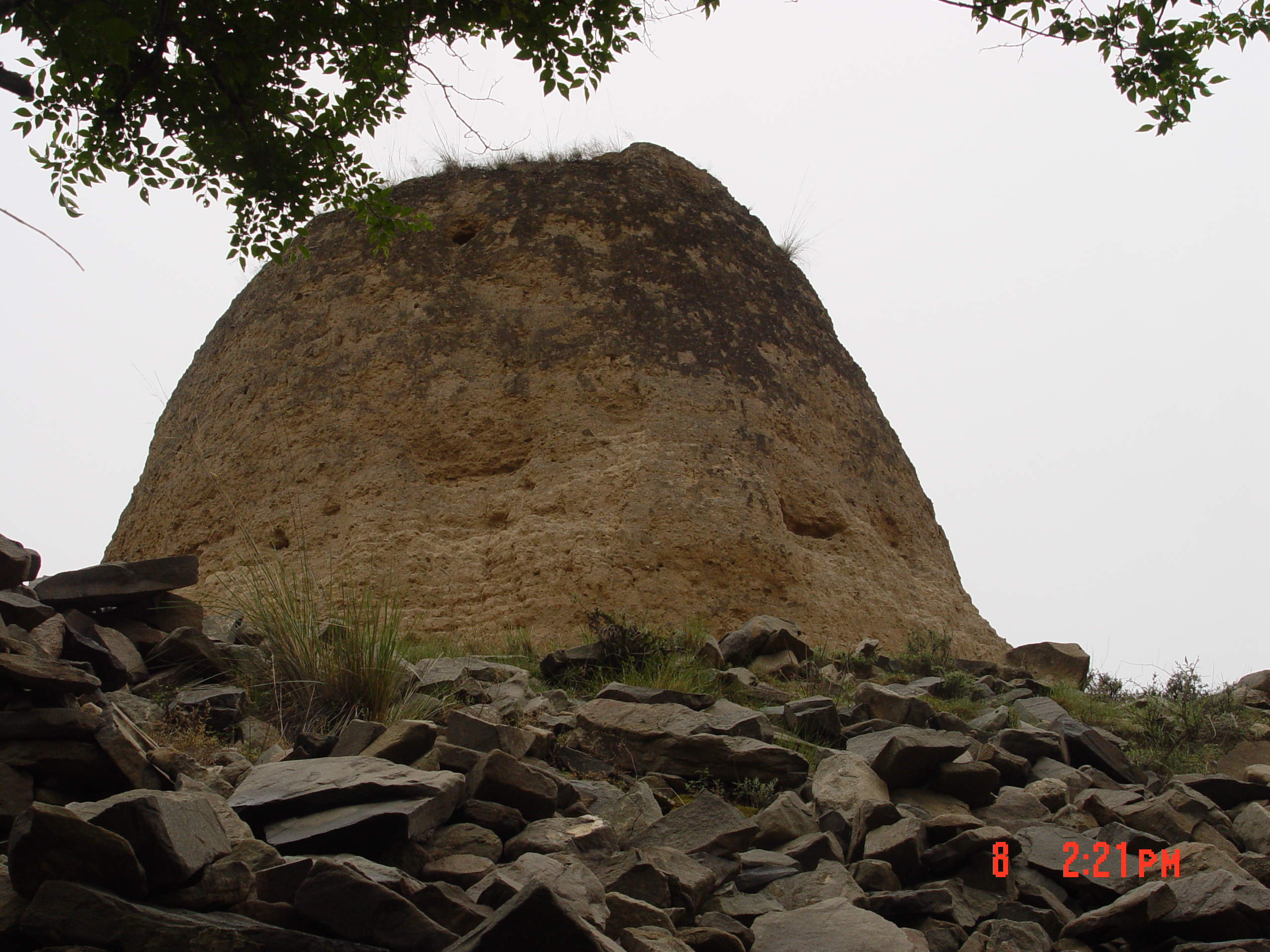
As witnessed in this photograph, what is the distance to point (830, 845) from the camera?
2.43 m

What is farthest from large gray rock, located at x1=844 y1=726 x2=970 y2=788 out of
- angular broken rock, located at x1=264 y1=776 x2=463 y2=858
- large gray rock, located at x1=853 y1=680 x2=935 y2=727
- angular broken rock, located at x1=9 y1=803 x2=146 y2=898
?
angular broken rock, located at x1=9 y1=803 x2=146 y2=898

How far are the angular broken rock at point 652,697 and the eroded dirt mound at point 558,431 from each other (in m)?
1.67

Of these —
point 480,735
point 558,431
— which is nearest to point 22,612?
point 480,735

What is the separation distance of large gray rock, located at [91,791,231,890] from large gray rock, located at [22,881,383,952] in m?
0.08

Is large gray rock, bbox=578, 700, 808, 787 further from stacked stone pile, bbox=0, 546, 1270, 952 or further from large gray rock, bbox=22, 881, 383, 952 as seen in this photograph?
large gray rock, bbox=22, 881, 383, 952

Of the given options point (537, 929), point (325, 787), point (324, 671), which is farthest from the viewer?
point (324, 671)

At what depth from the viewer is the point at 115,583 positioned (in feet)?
11.9

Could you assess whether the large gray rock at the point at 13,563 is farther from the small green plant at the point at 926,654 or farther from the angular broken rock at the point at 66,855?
the small green plant at the point at 926,654

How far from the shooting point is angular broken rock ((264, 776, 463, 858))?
196 centimetres

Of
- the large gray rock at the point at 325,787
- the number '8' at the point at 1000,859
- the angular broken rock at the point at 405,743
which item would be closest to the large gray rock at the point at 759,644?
the number '8' at the point at 1000,859

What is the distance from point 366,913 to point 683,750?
1.48m

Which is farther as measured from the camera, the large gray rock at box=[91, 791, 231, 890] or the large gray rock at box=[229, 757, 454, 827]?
the large gray rock at box=[229, 757, 454, 827]
